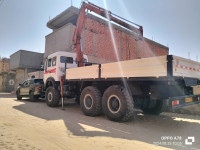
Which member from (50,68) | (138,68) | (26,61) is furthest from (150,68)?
(26,61)

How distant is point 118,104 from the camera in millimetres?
5531

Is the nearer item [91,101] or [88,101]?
[91,101]

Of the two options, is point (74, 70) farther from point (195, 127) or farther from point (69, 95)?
point (195, 127)

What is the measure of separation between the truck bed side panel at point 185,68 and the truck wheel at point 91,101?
124 inches

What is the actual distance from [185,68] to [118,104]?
252 centimetres

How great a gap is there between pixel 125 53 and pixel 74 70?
61.6 ft

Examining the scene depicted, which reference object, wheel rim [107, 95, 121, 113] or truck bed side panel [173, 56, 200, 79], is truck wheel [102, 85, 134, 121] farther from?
truck bed side panel [173, 56, 200, 79]

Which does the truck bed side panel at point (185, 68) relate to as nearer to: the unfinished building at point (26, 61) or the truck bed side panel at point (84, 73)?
the truck bed side panel at point (84, 73)

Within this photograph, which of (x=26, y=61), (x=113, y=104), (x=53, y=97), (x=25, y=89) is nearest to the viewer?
(x=113, y=104)

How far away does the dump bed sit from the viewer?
4.35 m

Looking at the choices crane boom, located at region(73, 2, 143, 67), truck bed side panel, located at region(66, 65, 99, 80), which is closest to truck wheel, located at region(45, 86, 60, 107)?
truck bed side panel, located at region(66, 65, 99, 80)

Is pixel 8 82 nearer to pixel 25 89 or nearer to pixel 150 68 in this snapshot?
pixel 25 89

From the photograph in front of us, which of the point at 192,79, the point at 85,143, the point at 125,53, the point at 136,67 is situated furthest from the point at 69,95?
the point at 125,53

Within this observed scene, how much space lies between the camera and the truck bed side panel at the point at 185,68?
4.43 metres
